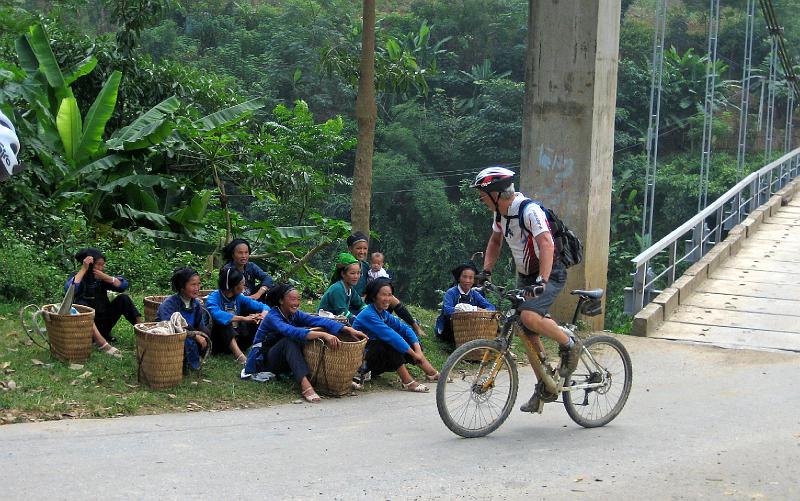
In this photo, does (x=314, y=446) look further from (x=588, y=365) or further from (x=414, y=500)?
(x=588, y=365)

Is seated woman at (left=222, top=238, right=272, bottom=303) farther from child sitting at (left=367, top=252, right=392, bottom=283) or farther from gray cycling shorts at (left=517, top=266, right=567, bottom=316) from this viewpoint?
gray cycling shorts at (left=517, top=266, right=567, bottom=316)

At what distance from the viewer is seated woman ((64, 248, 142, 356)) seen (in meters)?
8.91

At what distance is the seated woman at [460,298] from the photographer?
9867 millimetres

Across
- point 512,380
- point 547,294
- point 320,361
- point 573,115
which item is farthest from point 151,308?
point 573,115

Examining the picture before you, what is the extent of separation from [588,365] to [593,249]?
160 inches

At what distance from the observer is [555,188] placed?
1108 cm

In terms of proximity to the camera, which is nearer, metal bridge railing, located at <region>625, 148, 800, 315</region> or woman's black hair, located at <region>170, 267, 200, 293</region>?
woman's black hair, located at <region>170, 267, 200, 293</region>

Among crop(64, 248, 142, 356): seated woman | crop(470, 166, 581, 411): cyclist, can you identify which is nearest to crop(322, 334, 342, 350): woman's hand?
crop(470, 166, 581, 411): cyclist

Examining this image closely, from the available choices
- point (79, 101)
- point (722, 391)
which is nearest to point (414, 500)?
point (722, 391)

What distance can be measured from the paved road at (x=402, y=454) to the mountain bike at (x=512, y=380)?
16 cm

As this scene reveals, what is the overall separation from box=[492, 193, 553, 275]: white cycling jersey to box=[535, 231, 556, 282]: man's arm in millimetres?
28

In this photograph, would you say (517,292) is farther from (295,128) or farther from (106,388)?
(295,128)

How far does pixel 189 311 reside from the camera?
28.2 feet

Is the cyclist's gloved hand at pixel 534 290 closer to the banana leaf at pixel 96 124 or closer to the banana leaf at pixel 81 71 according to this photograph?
the banana leaf at pixel 96 124
